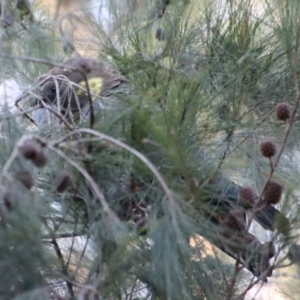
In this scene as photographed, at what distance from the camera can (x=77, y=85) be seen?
0.93 metres

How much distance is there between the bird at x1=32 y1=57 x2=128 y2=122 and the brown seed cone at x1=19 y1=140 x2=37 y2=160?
0.12 meters

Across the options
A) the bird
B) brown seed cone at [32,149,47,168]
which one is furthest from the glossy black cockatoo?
brown seed cone at [32,149,47,168]

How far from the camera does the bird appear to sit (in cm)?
89

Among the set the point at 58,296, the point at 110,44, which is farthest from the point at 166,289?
the point at 110,44

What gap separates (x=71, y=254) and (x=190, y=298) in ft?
0.56

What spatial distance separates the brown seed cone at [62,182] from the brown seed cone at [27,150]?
88 millimetres

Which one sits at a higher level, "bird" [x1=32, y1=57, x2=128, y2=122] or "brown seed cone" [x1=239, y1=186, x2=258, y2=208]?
"bird" [x1=32, y1=57, x2=128, y2=122]

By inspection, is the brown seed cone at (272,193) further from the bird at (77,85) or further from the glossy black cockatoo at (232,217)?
the bird at (77,85)

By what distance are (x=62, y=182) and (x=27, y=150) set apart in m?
0.10

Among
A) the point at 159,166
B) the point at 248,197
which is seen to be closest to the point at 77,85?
the point at 159,166

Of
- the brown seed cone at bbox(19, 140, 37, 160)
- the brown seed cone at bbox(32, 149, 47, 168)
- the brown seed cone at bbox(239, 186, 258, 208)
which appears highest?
the brown seed cone at bbox(19, 140, 37, 160)

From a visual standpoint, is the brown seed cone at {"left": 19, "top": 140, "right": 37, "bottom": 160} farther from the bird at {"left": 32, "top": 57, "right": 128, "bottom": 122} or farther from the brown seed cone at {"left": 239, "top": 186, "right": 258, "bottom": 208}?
the brown seed cone at {"left": 239, "top": 186, "right": 258, "bottom": 208}

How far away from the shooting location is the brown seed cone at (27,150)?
0.71m

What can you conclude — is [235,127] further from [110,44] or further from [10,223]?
[10,223]
